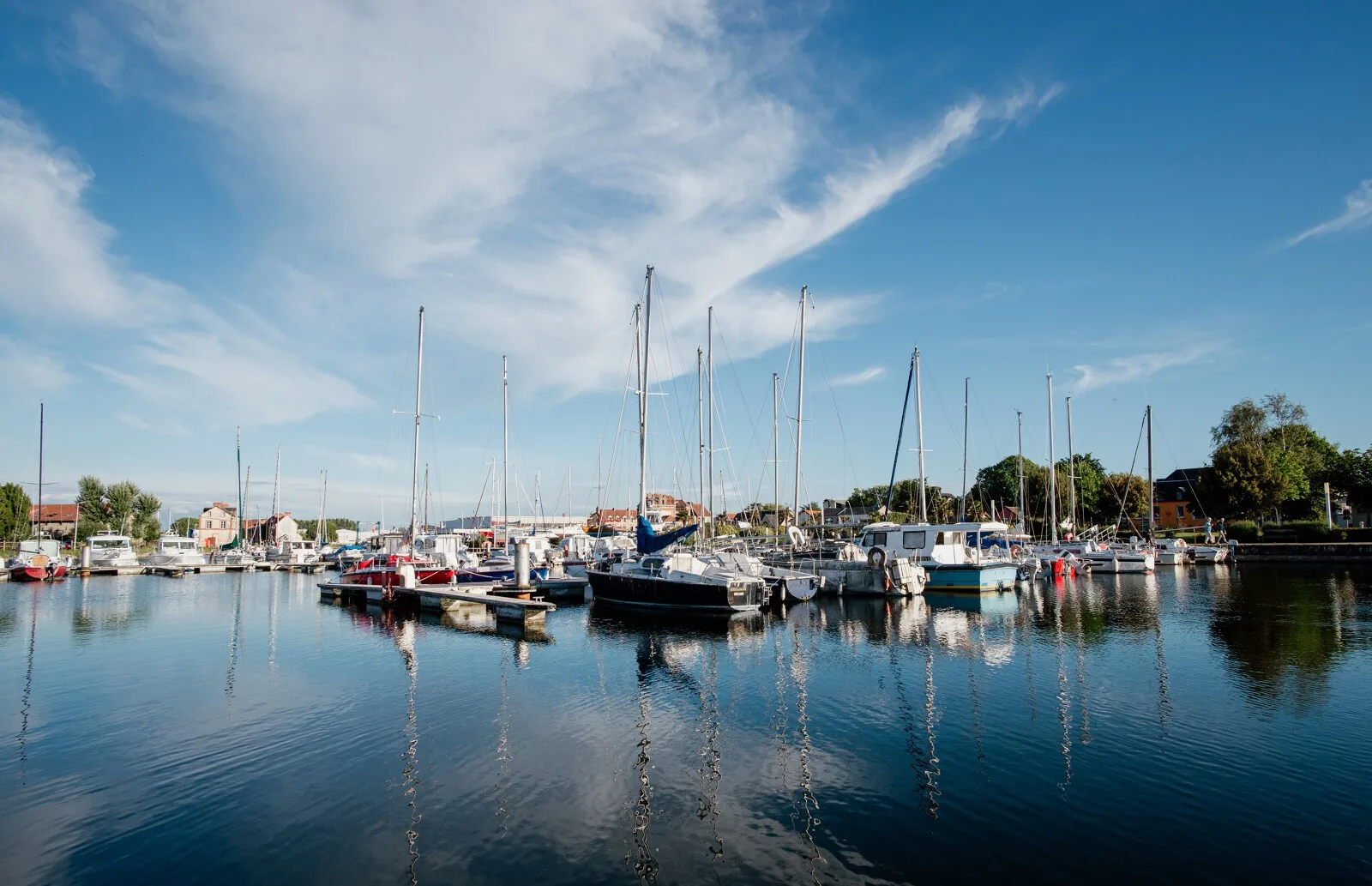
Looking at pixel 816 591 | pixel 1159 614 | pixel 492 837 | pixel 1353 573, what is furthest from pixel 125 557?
pixel 1353 573

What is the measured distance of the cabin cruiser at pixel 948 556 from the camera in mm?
43969

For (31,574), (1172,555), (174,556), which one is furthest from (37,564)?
(1172,555)

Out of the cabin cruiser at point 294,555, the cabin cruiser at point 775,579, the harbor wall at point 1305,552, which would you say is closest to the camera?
the cabin cruiser at point 775,579

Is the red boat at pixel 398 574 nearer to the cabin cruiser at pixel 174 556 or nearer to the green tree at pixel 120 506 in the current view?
the cabin cruiser at pixel 174 556

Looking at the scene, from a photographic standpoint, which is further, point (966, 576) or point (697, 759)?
point (966, 576)

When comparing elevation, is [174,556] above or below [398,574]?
below

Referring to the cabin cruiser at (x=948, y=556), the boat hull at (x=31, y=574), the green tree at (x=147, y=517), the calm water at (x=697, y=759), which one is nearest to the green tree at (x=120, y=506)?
the green tree at (x=147, y=517)

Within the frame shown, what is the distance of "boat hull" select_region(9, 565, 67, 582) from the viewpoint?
200 feet

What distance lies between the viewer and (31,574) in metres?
61.2

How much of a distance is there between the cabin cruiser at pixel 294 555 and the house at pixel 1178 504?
112m

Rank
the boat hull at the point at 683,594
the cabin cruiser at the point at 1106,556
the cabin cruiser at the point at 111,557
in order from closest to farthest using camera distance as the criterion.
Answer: the boat hull at the point at 683,594, the cabin cruiser at the point at 1106,556, the cabin cruiser at the point at 111,557

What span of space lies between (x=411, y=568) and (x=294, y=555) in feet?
165

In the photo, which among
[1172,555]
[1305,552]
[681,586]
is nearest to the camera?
[681,586]

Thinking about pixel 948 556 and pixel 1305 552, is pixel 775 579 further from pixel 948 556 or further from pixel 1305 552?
pixel 1305 552
